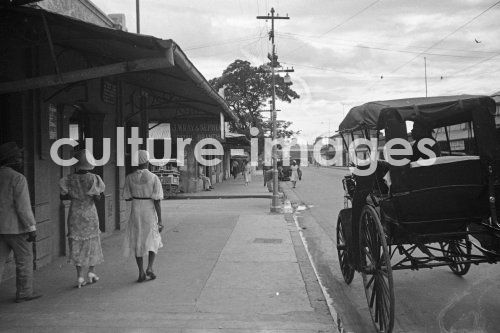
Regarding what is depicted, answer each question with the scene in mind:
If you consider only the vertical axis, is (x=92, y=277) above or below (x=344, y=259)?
below

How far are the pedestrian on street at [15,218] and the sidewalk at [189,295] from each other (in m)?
0.46

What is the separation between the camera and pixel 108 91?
32.5 feet

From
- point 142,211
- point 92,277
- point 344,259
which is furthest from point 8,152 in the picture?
point 344,259

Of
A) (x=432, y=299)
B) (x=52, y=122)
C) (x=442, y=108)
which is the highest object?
(x=52, y=122)

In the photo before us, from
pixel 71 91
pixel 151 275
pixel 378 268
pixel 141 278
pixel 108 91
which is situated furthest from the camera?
pixel 108 91

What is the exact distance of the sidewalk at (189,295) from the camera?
4957mm

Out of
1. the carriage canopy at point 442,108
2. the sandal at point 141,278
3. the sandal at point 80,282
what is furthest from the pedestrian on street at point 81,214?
the carriage canopy at point 442,108

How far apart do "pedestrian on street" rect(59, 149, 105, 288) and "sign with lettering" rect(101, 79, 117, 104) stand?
352 cm

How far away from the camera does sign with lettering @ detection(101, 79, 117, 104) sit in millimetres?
9656

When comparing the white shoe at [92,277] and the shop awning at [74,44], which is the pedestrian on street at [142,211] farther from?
the shop awning at [74,44]

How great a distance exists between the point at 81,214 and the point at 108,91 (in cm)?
413

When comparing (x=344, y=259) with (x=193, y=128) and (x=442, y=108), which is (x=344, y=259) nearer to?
(x=442, y=108)

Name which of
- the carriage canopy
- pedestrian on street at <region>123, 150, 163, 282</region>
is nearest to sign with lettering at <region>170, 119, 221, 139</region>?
pedestrian on street at <region>123, 150, 163, 282</region>

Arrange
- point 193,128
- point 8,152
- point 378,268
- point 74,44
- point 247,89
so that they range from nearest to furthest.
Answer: point 378,268, point 8,152, point 74,44, point 193,128, point 247,89
